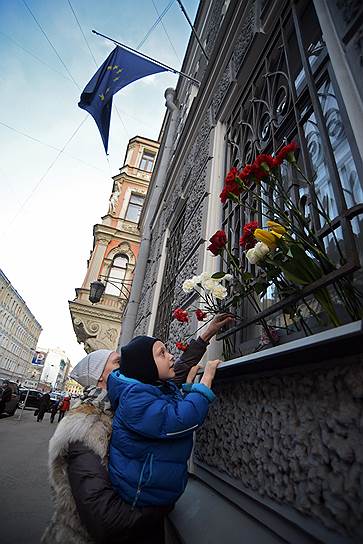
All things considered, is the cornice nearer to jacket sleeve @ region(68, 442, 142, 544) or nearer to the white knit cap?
the white knit cap

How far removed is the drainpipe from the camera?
6.96 metres

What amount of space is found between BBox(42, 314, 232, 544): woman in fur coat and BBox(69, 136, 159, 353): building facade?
6603mm

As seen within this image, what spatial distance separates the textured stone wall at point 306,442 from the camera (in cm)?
76

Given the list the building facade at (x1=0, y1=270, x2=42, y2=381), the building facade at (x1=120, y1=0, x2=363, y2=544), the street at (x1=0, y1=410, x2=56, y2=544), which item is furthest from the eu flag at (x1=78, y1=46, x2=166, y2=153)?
the building facade at (x1=0, y1=270, x2=42, y2=381)

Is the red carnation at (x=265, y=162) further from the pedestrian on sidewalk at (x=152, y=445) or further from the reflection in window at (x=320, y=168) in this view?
the pedestrian on sidewalk at (x=152, y=445)

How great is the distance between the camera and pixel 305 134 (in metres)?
1.73

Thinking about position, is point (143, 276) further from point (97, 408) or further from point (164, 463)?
point (164, 463)

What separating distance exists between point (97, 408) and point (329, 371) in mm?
1310

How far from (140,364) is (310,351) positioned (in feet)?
2.78

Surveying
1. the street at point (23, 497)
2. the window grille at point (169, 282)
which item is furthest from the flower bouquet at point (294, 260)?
the street at point (23, 497)

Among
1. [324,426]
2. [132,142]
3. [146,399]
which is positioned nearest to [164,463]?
[146,399]

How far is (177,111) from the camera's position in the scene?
28.5 feet

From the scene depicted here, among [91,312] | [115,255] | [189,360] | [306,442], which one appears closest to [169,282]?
[189,360]

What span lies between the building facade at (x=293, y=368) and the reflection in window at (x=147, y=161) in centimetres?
1498
